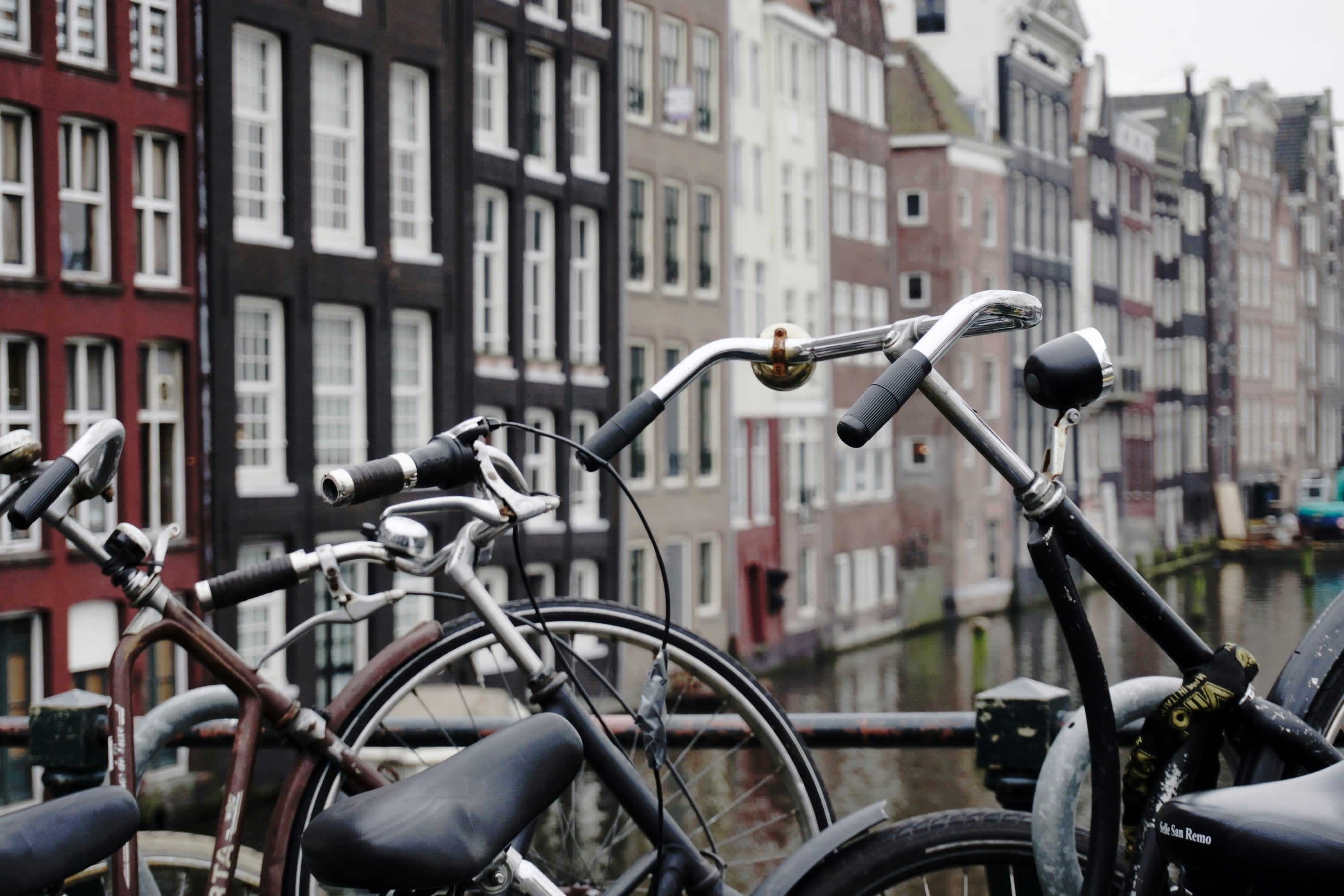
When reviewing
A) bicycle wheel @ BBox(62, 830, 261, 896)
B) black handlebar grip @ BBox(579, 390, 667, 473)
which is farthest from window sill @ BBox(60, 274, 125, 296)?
black handlebar grip @ BBox(579, 390, 667, 473)

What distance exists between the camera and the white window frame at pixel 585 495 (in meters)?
11.7

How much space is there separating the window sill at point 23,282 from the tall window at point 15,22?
3.68ft

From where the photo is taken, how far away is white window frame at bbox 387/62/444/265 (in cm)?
1027

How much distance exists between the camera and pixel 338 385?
32.1 feet

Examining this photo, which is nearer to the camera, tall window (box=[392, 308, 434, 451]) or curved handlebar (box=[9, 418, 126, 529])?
curved handlebar (box=[9, 418, 126, 529])

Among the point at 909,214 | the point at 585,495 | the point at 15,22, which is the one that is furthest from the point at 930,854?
the point at 909,214

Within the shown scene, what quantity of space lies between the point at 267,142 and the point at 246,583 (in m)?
8.81

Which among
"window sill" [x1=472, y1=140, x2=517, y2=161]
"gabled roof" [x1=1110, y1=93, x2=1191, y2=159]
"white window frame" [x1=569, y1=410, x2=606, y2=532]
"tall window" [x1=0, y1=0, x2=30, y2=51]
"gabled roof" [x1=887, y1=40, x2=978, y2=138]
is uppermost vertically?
"gabled roof" [x1=1110, y1=93, x2=1191, y2=159]

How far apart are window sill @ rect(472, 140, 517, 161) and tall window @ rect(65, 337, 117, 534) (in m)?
3.27

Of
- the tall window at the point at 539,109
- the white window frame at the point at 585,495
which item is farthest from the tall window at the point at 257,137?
the white window frame at the point at 585,495

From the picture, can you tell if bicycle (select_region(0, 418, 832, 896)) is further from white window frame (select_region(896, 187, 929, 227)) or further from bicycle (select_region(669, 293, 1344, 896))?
white window frame (select_region(896, 187, 929, 227))

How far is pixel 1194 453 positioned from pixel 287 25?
1715 centimetres

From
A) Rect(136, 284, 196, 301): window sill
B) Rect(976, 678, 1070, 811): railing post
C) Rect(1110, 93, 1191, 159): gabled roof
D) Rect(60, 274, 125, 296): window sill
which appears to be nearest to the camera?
Rect(976, 678, 1070, 811): railing post

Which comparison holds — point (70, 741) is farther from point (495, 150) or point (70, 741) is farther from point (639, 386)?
point (639, 386)
